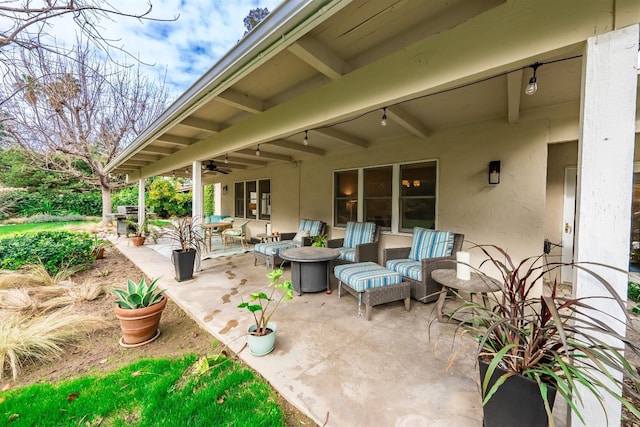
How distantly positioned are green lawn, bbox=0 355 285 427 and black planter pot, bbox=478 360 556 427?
1247 millimetres

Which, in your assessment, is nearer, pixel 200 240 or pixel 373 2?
pixel 373 2

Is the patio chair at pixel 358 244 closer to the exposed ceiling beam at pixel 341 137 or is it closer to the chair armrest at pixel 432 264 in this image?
the chair armrest at pixel 432 264

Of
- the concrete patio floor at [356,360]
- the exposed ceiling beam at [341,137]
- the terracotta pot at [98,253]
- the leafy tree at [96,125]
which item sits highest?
the leafy tree at [96,125]

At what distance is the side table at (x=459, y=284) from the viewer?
2.38 metres

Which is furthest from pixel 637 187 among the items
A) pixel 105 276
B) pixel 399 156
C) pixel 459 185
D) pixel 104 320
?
pixel 105 276

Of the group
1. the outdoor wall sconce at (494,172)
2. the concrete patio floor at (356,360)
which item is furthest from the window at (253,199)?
the outdoor wall sconce at (494,172)

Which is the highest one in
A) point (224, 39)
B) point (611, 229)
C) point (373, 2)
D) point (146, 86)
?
point (146, 86)

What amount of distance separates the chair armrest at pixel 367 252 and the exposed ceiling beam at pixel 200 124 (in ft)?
10.5

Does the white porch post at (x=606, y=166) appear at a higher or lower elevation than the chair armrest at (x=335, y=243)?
higher

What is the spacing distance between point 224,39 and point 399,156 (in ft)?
14.4

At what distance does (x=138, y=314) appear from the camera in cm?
247

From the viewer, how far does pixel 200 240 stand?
4.50m

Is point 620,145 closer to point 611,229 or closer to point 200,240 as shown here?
point 611,229

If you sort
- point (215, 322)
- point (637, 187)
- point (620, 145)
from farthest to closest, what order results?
point (637, 187)
point (215, 322)
point (620, 145)
